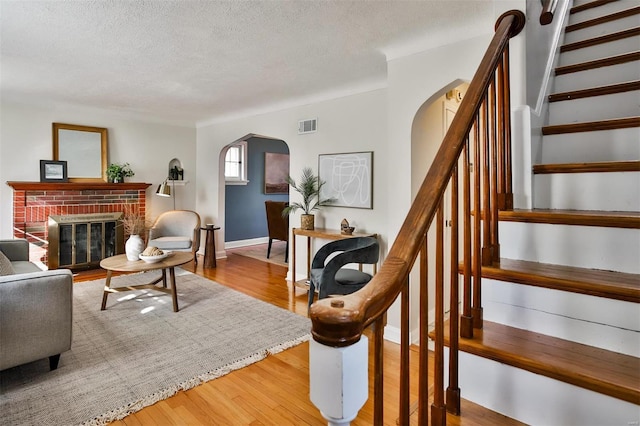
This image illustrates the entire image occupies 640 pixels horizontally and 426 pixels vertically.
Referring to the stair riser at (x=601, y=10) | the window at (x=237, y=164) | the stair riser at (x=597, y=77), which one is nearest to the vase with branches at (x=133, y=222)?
the window at (x=237, y=164)

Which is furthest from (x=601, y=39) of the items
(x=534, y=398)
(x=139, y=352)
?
(x=139, y=352)

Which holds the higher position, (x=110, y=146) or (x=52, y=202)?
(x=110, y=146)

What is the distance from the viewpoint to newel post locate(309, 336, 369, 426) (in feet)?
2.06

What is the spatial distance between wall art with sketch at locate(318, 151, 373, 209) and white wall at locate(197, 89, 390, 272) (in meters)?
0.06

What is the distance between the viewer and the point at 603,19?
233 centimetres

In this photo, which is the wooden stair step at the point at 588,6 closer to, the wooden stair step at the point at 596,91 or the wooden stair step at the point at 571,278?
the wooden stair step at the point at 596,91

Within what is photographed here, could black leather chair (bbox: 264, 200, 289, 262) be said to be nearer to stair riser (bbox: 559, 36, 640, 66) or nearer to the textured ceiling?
the textured ceiling

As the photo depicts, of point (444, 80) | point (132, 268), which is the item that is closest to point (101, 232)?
point (132, 268)

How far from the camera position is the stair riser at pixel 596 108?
181cm

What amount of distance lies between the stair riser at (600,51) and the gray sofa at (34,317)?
362cm

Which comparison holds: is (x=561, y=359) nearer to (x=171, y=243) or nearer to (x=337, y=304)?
(x=337, y=304)

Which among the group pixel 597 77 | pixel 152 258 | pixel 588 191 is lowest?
pixel 152 258

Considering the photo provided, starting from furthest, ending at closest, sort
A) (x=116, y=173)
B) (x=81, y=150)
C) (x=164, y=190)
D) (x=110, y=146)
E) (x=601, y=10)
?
(x=164, y=190) → (x=110, y=146) → (x=116, y=173) → (x=81, y=150) → (x=601, y=10)

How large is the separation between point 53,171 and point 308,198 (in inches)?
143
